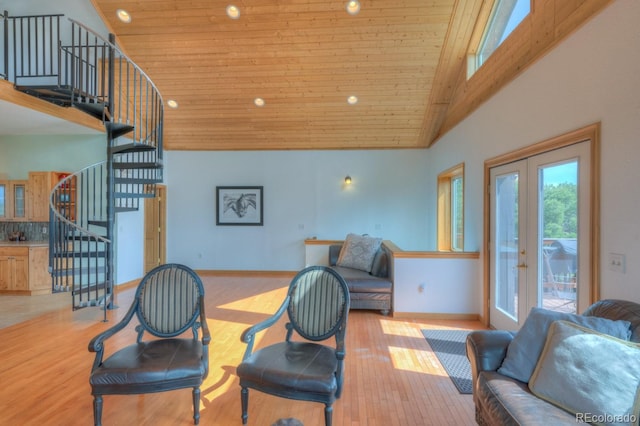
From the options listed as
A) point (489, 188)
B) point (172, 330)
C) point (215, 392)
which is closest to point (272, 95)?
point (489, 188)

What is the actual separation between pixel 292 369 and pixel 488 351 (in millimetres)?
1181

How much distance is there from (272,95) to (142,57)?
2.03 m

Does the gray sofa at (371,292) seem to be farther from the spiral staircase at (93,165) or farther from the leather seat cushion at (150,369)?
the spiral staircase at (93,165)

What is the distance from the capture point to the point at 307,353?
2.13m

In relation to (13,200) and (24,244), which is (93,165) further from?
(13,200)

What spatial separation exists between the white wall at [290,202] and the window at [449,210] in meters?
0.67

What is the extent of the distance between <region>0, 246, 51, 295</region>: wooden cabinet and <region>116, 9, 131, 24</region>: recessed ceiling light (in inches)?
153

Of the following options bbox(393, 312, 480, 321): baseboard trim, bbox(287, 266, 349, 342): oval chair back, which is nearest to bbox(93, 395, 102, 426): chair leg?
bbox(287, 266, 349, 342): oval chair back

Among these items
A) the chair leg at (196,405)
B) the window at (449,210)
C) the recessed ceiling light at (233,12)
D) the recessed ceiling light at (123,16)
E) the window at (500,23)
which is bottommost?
the chair leg at (196,405)

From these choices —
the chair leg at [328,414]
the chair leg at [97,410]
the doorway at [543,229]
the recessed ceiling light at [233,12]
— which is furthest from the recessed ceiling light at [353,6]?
the chair leg at [97,410]

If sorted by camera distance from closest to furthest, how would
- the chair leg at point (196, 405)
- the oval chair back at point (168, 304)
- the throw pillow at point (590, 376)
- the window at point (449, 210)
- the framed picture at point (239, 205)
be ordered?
the throw pillow at point (590, 376) → the chair leg at point (196, 405) → the oval chair back at point (168, 304) → the window at point (449, 210) → the framed picture at point (239, 205)

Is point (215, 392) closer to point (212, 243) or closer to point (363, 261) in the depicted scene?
point (363, 261)

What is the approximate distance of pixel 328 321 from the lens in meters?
2.32

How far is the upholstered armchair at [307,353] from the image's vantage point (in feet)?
5.97
